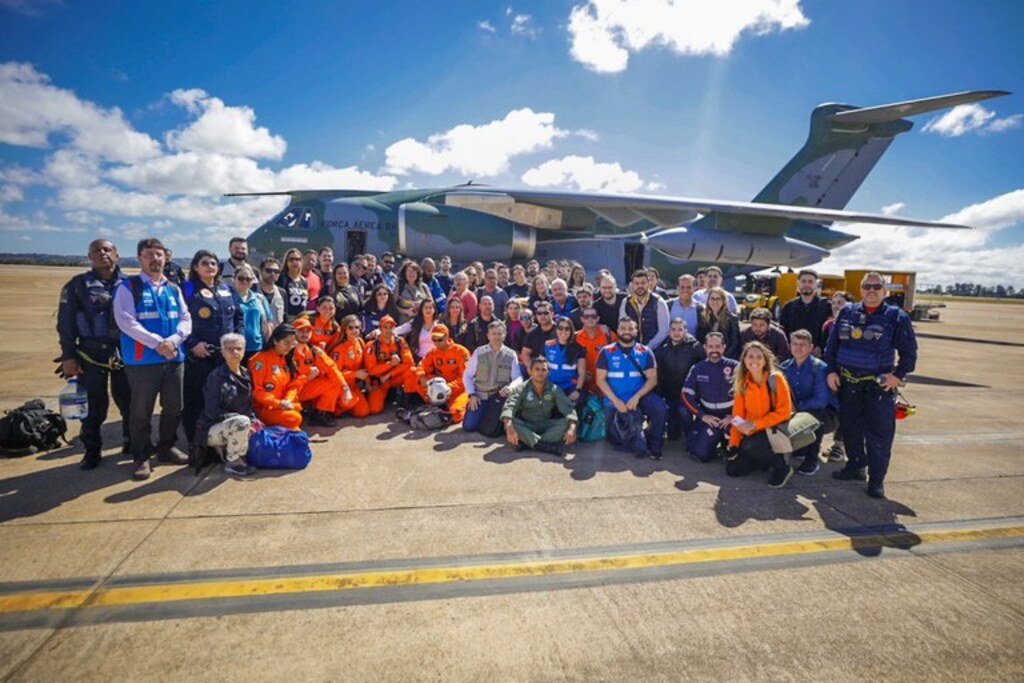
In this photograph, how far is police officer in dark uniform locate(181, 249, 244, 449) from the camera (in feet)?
15.6

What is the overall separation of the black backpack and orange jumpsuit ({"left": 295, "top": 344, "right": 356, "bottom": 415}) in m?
2.36

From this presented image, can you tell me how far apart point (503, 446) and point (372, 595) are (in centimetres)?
264

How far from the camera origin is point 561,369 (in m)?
5.77

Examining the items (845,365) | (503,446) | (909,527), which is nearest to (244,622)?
(503,446)

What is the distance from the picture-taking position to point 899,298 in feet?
65.0

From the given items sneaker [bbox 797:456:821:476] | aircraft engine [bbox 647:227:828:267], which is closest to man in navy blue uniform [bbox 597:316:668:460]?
sneaker [bbox 797:456:821:476]

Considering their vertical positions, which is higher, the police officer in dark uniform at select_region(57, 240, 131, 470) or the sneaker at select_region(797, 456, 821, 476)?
the police officer in dark uniform at select_region(57, 240, 131, 470)

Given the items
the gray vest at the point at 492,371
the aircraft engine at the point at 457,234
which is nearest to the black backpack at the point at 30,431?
the gray vest at the point at 492,371

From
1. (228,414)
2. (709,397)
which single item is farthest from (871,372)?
(228,414)

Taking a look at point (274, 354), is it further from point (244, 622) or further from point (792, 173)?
point (792, 173)

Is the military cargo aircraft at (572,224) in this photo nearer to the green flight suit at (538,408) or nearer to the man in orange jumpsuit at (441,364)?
the man in orange jumpsuit at (441,364)

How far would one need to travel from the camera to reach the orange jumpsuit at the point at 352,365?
20.2ft

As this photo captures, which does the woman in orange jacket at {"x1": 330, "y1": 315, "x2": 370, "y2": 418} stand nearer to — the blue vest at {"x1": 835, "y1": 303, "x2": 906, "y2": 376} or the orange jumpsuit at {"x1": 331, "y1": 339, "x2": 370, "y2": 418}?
the orange jumpsuit at {"x1": 331, "y1": 339, "x2": 370, "y2": 418}

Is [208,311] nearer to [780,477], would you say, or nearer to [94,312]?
[94,312]
